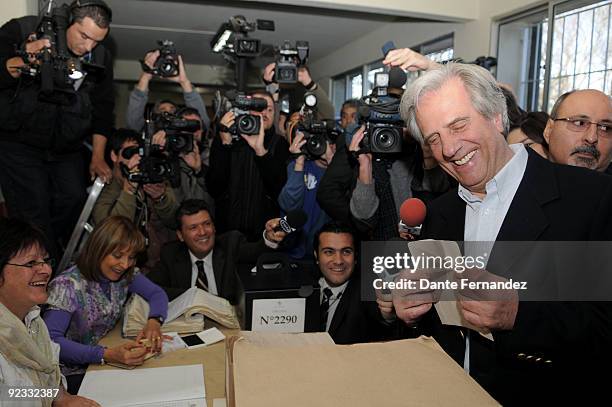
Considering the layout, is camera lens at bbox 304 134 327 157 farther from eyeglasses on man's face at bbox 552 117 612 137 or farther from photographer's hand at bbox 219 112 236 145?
eyeglasses on man's face at bbox 552 117 612 137

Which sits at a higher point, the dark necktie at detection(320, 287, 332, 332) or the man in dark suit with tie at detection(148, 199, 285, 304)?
the man in dark suit with tie at detection(148, 199, 285, 304)

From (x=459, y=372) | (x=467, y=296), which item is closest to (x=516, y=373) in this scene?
(x=467, y=296)

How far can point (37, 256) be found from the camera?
1.49 metres

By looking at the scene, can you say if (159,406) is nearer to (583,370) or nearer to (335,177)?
(583,370)

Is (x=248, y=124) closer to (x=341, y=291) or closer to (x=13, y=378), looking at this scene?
(x=341, y=291)

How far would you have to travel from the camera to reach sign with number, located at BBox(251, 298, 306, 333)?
174cm

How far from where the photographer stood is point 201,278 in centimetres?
241

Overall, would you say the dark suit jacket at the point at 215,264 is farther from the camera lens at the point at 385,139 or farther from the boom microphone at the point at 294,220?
the camera lens at the point at 385,139

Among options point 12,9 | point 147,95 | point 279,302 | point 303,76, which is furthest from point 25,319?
point 12,9

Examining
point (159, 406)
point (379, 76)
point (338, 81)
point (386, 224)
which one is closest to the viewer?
point (159, 406)

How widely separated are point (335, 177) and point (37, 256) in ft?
4.03

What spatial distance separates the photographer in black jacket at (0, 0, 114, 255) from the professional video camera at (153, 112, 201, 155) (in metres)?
0.38

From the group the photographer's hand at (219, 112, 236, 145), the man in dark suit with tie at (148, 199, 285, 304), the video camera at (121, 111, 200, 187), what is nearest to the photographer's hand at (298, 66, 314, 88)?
the photographer's hand at (219, 112, 236, 145)

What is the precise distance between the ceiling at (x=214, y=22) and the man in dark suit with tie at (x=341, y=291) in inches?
143
